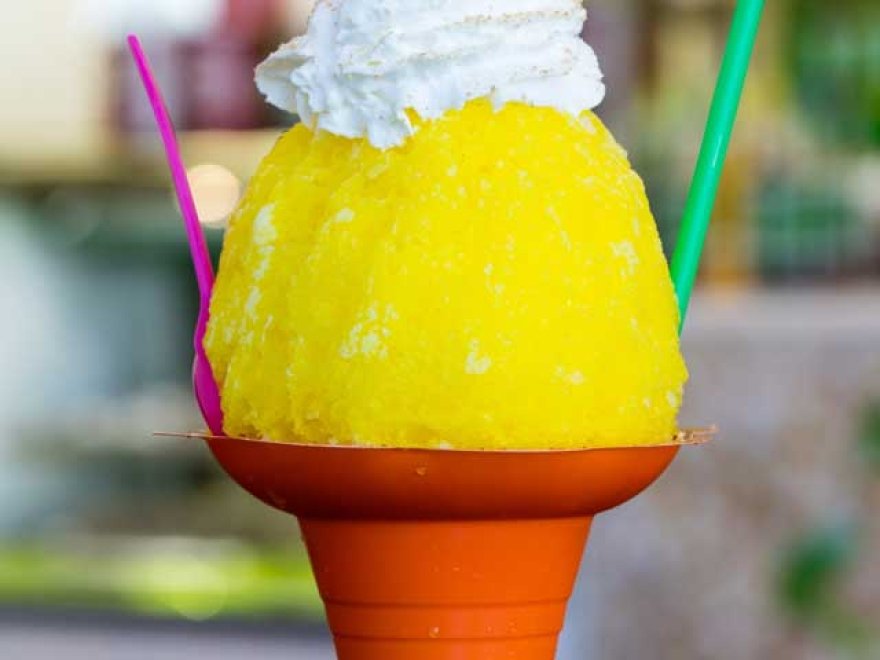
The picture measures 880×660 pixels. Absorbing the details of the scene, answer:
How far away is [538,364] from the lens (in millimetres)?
799

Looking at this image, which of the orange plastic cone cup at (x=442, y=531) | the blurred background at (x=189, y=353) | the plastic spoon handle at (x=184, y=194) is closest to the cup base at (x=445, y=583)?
the orange plastic cone cup at (x=442, y=531)

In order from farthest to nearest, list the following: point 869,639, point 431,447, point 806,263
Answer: point 806,263 → point 869,639 → point 431,447

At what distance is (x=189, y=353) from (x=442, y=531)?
2360 mm

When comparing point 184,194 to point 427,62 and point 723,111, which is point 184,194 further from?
point 723,111

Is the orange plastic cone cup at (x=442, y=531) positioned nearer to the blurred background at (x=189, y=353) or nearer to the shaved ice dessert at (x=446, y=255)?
the shaved ice dessert at (x=446, y=255)

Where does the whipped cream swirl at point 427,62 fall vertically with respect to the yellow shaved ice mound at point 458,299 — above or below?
above

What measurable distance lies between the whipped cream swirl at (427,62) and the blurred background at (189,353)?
6.19ft

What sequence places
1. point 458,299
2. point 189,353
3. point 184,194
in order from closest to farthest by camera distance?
point 458,299, point 184,194, point 189,353

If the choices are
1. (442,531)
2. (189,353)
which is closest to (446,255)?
(442,531)

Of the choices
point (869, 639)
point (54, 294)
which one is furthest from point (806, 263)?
point (54, 294)

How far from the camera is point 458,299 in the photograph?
2.62ft

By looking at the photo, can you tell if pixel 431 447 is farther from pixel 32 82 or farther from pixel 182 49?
pixel 32 82

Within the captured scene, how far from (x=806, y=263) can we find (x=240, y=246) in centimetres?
223

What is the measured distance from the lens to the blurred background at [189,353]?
8.97 ft
